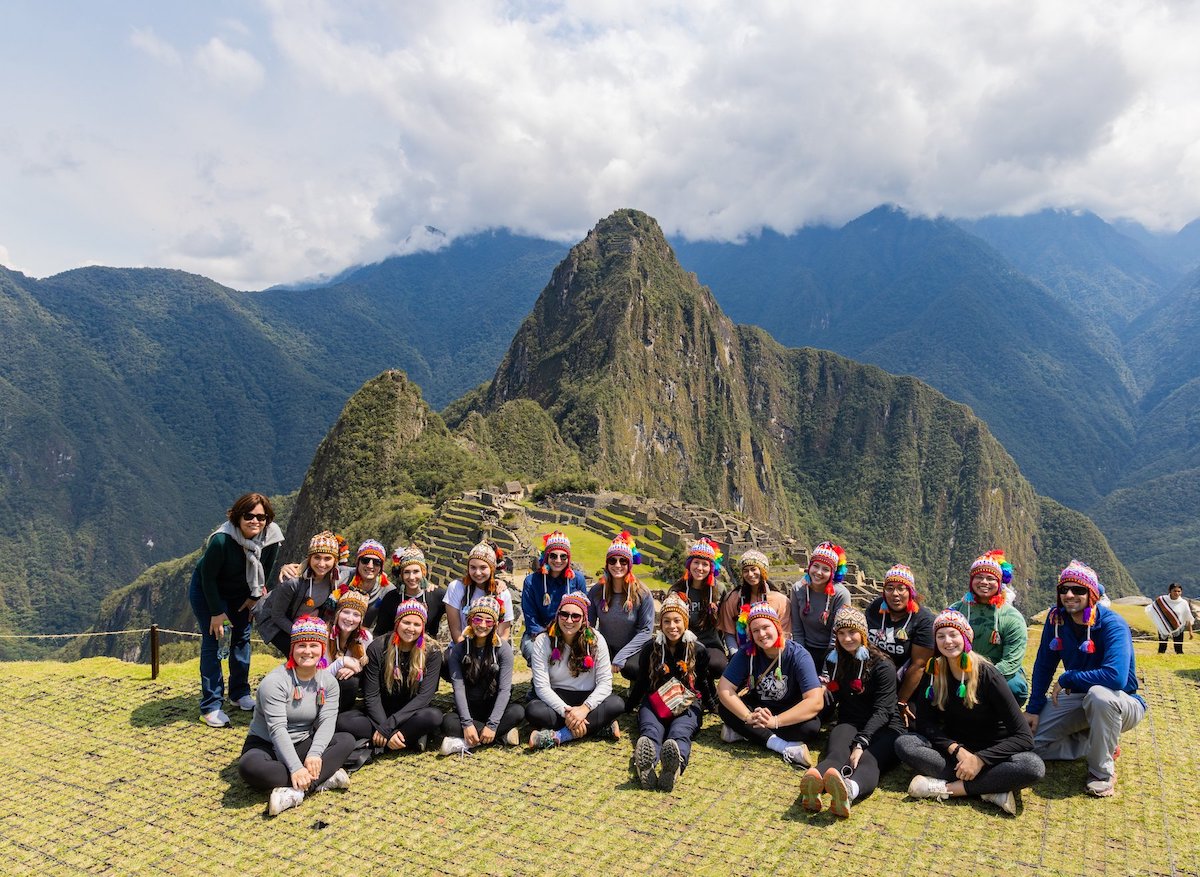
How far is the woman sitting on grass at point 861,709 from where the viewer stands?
5.60 m

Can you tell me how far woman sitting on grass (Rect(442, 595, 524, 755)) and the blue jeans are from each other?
7.71ft

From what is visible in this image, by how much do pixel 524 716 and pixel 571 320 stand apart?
114978mm

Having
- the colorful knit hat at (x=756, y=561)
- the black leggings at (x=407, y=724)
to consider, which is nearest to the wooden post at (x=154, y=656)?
the black leggings at (x=407, y=724)

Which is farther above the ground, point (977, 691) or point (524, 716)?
point (977, 691)

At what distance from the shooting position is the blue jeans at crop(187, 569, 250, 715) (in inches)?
279

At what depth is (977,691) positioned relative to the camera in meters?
5.59

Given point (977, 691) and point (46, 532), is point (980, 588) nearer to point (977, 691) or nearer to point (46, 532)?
point (977, 691)

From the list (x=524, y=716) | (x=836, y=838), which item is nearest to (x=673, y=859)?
(x=836, y=838)

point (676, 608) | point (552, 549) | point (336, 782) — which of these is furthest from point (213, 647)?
point (676, 608)

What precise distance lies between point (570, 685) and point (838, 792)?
8.07 feet

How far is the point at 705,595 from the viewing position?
7238mm

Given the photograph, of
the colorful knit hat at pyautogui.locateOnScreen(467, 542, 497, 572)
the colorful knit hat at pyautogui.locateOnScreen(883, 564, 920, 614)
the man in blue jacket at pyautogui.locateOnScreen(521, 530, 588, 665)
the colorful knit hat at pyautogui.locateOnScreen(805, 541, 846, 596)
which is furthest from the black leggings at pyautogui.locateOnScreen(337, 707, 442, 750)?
the colorful knit hat at pyautogui.locateOnScreen(883, 564, 920, 614)

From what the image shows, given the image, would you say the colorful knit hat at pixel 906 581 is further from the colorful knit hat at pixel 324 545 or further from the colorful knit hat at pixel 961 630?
the colorful knit hat at pixel 324 545

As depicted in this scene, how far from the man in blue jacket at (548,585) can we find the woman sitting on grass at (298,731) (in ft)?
6.76
